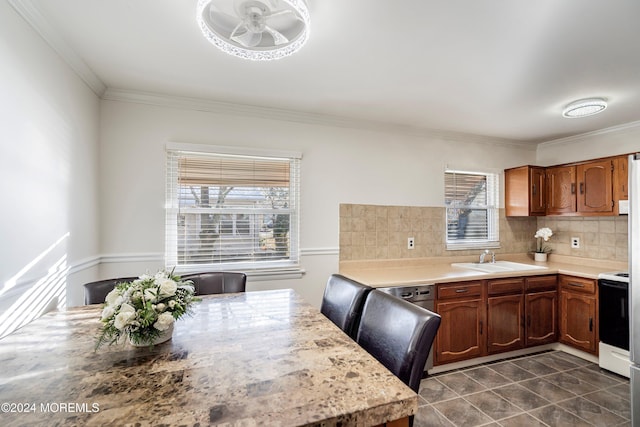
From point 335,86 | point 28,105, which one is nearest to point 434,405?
point 335,86

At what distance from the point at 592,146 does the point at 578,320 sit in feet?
6.43

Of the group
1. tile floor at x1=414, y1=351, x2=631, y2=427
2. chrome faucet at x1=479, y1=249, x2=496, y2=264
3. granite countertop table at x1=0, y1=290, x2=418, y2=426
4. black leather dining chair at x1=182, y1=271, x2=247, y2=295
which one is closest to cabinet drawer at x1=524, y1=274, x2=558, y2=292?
chrome faucet at x1=479, y1=249, x2=496, y2=264

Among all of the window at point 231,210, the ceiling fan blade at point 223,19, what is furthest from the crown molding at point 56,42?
the ceiling fan blade at point 223,19

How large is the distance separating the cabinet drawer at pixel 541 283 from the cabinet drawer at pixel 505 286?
0.30 feet

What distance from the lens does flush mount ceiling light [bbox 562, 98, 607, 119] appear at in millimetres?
2410

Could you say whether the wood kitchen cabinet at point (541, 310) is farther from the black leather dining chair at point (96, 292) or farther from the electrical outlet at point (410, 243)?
the black leather dining chair at point (96, 292)

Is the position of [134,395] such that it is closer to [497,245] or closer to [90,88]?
[90,88]

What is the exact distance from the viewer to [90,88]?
7.11 ft

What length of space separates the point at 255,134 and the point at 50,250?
1689 millimetres

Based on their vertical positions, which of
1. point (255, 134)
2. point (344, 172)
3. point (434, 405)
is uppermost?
point (255, 134)

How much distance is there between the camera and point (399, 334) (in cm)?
120

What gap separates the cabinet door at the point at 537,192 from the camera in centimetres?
346

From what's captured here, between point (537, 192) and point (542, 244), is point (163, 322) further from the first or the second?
point (542, 244)

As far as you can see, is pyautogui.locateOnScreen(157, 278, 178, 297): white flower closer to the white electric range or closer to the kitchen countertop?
the kitchen countertop
